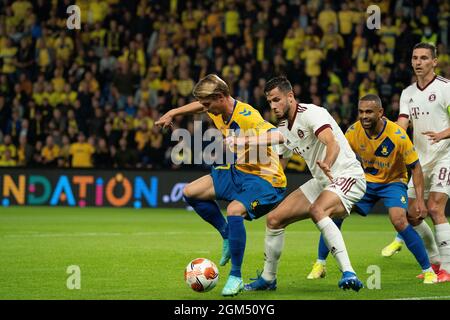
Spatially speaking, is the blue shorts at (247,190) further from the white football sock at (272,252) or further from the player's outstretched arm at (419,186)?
the player's outstretched arm at (419,186)

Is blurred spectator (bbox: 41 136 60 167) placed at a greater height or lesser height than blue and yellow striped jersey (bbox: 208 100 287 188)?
lesser

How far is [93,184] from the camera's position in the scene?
2012cm

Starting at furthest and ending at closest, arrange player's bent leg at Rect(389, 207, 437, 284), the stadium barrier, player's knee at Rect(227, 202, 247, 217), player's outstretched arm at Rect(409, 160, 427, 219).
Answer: the stadium barrier < player's outstretched arm at Rect(409, 160, 427, 219) < player's bent leg at Rect(389, 207, 437, 284) < player's knee at Rect(227, 202, 247, 217)

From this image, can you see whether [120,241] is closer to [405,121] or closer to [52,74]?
[405,121]

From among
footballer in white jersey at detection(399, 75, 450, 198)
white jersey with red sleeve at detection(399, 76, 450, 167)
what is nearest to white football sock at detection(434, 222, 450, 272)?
footballer in white jersey at detection(399, 75, 450, 198)

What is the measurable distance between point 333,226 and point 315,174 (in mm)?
676

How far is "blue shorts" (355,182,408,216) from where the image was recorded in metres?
9.09

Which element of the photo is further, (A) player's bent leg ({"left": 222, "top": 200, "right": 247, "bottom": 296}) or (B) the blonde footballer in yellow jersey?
(B) the blonde footballer in yellow jersey

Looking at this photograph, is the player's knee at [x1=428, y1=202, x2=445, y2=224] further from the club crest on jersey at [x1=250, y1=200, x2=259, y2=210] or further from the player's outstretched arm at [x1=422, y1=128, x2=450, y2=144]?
the club crest on jersey at [x1=250, y1=200, x2=259, y2=210]

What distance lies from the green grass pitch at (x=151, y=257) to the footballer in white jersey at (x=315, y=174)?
43cm

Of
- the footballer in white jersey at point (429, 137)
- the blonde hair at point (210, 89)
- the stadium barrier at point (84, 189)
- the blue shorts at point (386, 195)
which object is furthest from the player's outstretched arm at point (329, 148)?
the stadium barrier at point (84, 189)

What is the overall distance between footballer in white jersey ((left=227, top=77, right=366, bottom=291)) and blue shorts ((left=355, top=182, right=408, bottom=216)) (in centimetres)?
85

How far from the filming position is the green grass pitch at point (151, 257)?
8.12m
